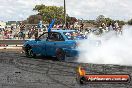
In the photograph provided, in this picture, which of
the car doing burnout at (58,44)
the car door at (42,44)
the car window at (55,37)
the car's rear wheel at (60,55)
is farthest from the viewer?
the car door at (42,44)

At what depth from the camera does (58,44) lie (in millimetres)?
Result: 16203

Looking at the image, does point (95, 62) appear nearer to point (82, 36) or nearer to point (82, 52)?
point (82, 52)

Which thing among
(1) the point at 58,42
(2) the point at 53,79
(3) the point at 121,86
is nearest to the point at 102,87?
(3) the point at 121,86

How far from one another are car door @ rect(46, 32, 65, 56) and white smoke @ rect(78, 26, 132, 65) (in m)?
1.07

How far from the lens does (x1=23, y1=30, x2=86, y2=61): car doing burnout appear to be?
15.7 m

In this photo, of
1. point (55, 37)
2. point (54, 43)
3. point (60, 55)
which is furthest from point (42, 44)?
point (60, 55)

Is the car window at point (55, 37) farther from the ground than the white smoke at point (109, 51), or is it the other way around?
the car window at point (55, 37)

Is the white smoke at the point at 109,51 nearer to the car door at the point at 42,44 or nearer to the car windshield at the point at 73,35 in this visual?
the car windshield at the point at 73,35

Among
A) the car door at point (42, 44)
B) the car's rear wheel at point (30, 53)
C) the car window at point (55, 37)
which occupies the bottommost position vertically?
the car's rear wheel at point (30, 53)

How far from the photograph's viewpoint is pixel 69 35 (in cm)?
1639

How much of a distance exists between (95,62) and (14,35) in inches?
653

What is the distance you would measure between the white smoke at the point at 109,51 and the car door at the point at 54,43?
1069mm

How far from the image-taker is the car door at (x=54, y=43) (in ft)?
53.1

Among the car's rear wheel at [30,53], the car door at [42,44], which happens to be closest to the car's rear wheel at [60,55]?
the car door at [42,44]
